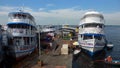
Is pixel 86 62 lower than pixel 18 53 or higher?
lower

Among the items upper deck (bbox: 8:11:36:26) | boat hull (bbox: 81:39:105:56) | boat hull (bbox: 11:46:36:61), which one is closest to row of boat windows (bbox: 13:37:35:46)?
boat hull (bbox: 11:46:36:61)

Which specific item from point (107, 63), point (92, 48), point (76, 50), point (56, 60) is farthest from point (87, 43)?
point (56, 60)

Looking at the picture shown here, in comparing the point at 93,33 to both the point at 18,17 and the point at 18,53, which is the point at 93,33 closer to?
the point at 18,17

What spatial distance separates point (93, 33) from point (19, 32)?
13.6 metres

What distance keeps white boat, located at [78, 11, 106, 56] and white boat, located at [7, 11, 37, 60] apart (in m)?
10.8

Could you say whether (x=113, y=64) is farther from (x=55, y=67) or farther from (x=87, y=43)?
(x=55, y=67)

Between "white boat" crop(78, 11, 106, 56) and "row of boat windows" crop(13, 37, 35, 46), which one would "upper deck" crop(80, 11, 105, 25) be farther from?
"row of boat windows" crop(13, 37, 35, 46)

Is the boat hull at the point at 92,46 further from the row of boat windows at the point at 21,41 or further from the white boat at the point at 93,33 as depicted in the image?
the row of boat windows at the point at 21,41

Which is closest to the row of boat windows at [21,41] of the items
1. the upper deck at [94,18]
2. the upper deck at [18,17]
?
the upper deck at [18,17]

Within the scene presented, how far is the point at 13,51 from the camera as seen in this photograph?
90.5 ft

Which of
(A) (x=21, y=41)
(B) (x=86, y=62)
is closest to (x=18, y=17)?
(A) (x=21, y=41)

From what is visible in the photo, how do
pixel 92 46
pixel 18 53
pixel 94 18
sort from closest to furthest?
1. pixel 18 53
2. pixel 92 46
3. pixel 94 18

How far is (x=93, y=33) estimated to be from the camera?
3425 centimetres

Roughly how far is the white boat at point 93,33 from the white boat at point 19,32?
424 inches
